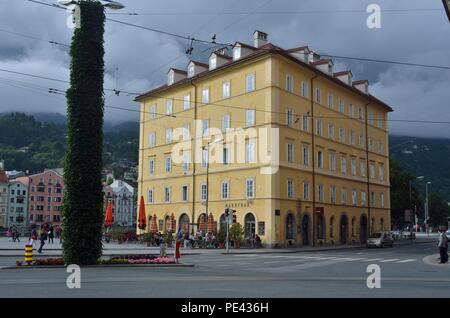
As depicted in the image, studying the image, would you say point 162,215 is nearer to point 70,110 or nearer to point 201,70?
point 201,70

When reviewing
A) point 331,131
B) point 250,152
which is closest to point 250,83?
point 250,152

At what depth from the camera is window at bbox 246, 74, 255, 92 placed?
53.8 m

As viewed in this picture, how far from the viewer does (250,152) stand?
53.1 metres

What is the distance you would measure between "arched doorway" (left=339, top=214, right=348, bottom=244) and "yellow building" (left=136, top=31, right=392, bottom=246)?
0.47 feet

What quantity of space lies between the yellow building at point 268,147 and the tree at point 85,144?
2779 cm

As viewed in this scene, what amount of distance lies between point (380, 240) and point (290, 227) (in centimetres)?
965

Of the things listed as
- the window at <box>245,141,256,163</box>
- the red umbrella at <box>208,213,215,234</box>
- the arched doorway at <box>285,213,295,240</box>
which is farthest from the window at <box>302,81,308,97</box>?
the red umbrella at <box>208,213,215,234</box>

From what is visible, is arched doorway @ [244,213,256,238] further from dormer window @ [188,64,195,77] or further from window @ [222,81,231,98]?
dormer window @ [188,64,195,77]

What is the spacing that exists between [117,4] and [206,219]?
1358 inches

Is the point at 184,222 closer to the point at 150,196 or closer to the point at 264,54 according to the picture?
the point at 150,196

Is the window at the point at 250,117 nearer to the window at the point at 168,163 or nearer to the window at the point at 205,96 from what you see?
the window at the point at 205,96

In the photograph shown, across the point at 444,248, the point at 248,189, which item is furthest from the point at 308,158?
the point at 444,248

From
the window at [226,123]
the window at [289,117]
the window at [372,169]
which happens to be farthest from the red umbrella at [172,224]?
the window at [372,169]
